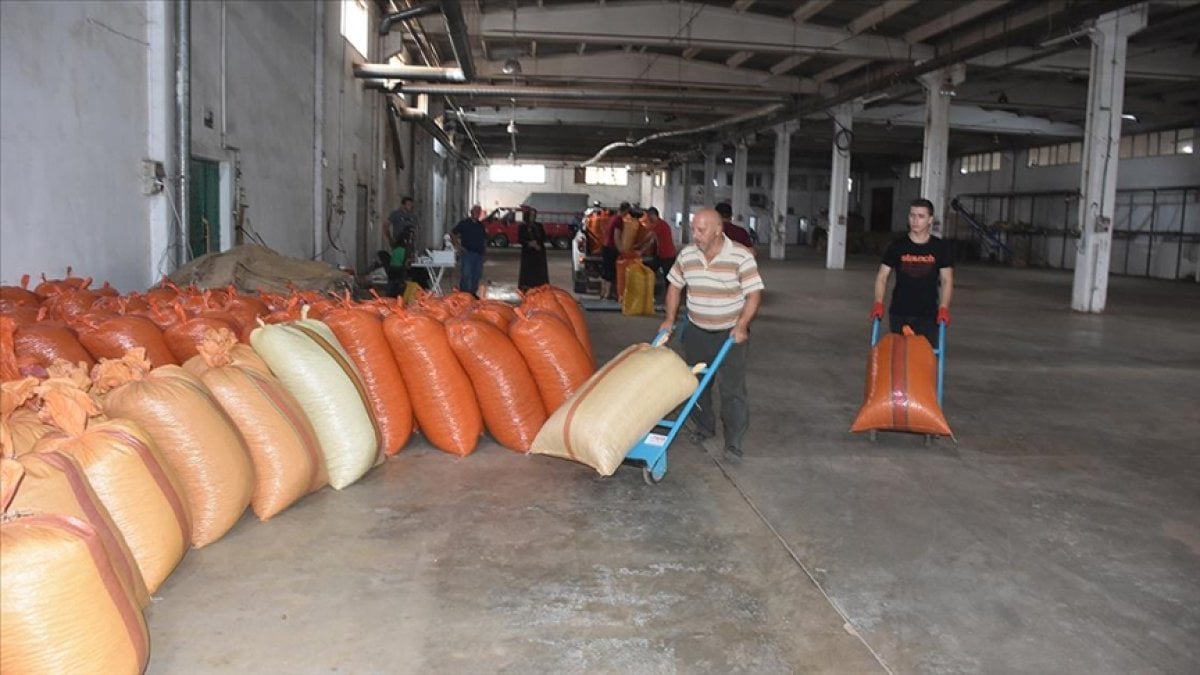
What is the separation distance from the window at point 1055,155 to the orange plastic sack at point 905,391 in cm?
2684

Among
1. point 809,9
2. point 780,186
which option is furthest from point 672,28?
point 780,186

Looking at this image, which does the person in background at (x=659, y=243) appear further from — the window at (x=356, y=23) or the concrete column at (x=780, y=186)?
the concrete column at (x=780, y=186)

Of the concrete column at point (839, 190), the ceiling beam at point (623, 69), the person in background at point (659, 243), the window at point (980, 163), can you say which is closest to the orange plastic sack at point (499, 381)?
the person in background at point (659, 243)

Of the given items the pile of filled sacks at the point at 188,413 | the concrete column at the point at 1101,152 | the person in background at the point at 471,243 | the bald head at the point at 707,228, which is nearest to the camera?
the pile of filled sacks at the point at 188,413

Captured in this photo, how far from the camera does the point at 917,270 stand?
550 cm

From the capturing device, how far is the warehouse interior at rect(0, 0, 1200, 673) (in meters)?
2.89

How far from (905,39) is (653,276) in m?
9.48

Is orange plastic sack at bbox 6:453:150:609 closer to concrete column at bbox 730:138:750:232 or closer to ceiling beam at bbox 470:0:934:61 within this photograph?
Answer: ceiling beam at bbox 470:0:934:61

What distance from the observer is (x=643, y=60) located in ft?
67.1

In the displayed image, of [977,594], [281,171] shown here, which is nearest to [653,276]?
[281,171]

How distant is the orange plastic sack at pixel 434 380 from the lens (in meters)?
4.68

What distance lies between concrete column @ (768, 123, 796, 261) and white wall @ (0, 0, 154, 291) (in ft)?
71.5

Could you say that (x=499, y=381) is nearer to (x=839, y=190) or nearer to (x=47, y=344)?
(x=47, y=344)

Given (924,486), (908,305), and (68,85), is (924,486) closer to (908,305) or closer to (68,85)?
(908,305)
